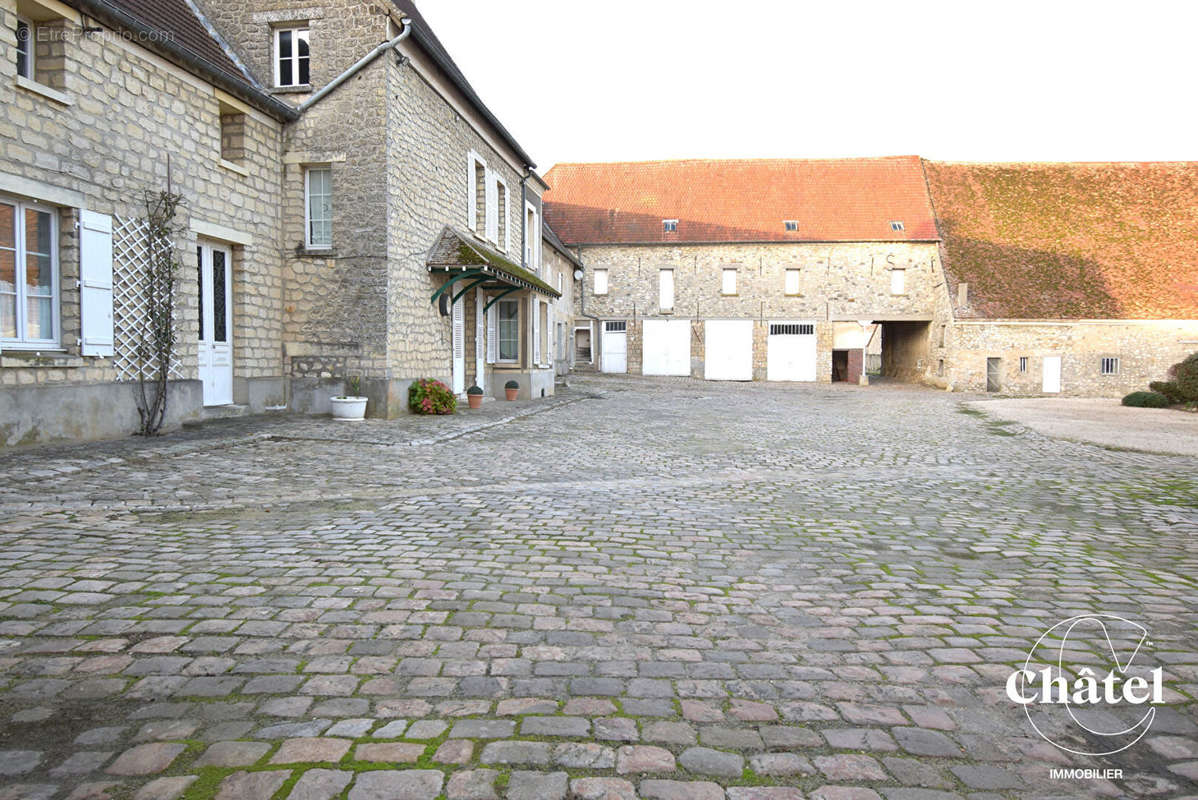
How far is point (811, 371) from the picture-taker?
33406 mm

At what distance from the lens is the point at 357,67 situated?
484 inches

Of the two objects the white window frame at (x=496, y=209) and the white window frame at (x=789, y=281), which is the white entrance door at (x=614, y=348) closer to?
the white window frame at (x=789, y=281)

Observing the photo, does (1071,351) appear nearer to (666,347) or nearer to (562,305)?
(666,347)

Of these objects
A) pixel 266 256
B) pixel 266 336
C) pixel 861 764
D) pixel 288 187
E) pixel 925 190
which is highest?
pixel 925 190

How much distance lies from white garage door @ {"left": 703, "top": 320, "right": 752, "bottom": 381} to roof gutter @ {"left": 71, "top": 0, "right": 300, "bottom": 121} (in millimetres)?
23862

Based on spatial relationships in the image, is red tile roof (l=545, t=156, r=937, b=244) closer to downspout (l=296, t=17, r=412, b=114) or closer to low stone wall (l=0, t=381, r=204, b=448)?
downspout (l=296, t=17, r=412, b=114)

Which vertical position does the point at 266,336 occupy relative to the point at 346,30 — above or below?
below

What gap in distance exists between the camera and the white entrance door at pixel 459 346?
52.5 feet

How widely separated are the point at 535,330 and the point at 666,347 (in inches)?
630

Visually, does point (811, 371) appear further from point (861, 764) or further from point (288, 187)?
point (861, 764)

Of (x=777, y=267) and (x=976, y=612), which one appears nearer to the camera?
(x=976, y=612)

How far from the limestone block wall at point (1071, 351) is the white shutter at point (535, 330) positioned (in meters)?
18.2

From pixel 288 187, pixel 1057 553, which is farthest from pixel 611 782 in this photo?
pixel 288 187

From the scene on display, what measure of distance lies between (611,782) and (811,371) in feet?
107
